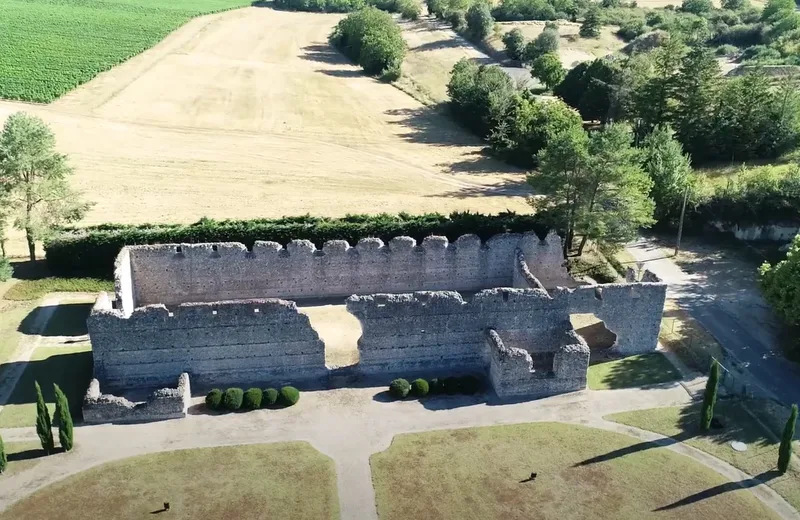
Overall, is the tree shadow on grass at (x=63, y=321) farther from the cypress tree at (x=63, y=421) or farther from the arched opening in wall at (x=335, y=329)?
the arched opening in wall at (x=335, y=329)

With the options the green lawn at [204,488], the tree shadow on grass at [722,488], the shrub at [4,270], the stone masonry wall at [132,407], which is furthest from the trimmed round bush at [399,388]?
the shrub at [4,270]

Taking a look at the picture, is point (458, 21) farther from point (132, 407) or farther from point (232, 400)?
point (132, 407)

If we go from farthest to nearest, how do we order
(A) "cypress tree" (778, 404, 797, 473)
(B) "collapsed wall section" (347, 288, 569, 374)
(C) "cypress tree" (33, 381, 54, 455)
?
(B) "collapsed wall section" (347, 288, 569, 374)
(C) "cypress tree" (33, 381, 54, 455)
(A) "cypress tree" (778, 404, 797, 473)

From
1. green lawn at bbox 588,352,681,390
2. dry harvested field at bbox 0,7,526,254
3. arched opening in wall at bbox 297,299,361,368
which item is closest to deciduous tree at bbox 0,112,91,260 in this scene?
dry harvested field at bbox 0,7,526,254

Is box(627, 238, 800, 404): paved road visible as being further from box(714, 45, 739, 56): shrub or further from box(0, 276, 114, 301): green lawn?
box(714, 45, 739, 56): shrub

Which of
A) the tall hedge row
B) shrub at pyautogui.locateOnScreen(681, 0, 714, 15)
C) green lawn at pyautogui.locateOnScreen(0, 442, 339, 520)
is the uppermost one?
shrub at pyautogui.locateOnScreen(681, 0, 714, 15)

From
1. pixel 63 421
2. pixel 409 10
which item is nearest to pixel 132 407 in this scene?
pixel 63 421

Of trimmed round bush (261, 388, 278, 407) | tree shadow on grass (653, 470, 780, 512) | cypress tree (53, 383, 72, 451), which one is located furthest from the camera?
trimmed round bush (261, 388, 278, 407)
